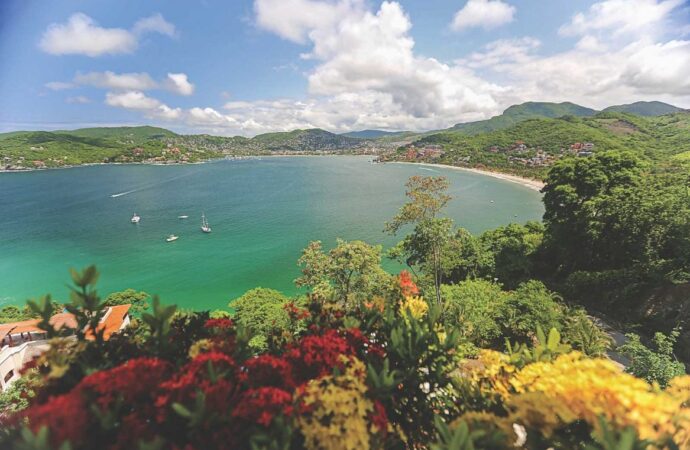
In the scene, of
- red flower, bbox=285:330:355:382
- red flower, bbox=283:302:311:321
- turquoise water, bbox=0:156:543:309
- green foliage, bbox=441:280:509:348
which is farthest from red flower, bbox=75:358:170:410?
turquoise water, bbox=0:156:543:309

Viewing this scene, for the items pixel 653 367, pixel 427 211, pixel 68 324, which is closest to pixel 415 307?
pixel 653 367

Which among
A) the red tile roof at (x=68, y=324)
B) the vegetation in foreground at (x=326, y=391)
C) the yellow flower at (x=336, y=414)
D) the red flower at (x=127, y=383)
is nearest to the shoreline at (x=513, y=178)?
the red tile roof at (x=68, y=324)

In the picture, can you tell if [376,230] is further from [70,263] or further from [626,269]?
[70,263]

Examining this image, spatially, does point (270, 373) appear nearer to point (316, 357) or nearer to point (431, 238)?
point (316, 357)

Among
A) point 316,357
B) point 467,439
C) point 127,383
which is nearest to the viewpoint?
point 467,439

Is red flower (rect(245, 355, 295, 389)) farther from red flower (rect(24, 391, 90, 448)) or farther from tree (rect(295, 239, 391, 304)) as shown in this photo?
tree (rect(295, 239, 391, 304))

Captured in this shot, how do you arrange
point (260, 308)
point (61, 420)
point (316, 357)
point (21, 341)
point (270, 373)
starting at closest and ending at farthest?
1. point (61, 420)
2. point (270, 373)
3. point (316, 357)
4. point (21, 341)
5. point (260, 308)

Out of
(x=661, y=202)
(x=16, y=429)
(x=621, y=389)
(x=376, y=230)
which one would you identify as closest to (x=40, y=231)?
(x=376, y=230)
